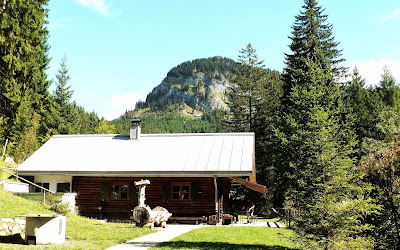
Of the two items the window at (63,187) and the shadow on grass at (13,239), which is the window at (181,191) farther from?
the shadow on grass at (13,239)

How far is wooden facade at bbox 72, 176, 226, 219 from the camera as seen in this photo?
23.1 meters

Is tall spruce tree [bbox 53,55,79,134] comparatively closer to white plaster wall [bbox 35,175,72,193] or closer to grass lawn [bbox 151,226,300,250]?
white plaster wall [bbox 35,175,72,193]

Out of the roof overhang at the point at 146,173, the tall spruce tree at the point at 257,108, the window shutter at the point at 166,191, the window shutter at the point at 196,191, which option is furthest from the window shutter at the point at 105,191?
the tall spruce tree at the point at 257,108

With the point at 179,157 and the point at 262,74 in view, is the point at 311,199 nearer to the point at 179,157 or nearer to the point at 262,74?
the point at 179,157

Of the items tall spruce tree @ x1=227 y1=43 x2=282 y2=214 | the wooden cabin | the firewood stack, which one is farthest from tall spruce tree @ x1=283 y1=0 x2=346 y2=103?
the firewood stack

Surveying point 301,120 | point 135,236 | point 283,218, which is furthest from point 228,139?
point 283,218

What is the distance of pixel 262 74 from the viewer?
4391 cm

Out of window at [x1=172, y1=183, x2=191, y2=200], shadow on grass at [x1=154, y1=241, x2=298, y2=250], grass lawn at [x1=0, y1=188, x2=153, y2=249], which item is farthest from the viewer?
window at [x1=172, y1=183, x2=191, y2=200]

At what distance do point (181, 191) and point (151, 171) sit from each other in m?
2.36

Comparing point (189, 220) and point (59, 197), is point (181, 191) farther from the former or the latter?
point (59, 197)

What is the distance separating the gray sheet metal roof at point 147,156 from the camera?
75.8 ft

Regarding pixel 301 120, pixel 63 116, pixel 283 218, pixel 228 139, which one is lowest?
pixel 283 218

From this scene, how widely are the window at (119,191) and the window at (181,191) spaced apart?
3324mm

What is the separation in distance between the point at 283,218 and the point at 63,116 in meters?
47.7
